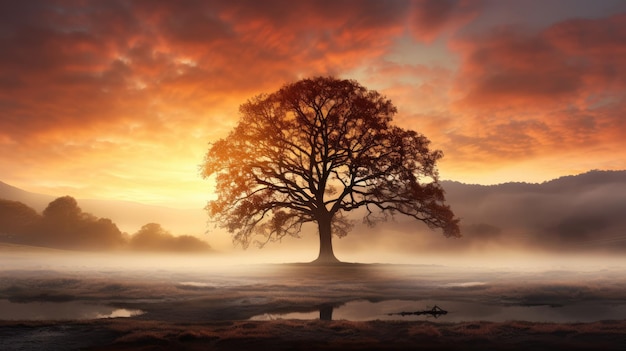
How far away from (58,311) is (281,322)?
10224mm

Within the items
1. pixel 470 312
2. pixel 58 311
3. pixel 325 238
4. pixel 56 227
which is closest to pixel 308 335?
pixel 470 312

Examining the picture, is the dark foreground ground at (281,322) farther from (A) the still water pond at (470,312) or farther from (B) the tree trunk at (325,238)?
(B) the tree trunk at (325,238)

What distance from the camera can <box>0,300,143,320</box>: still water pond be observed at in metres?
19.2

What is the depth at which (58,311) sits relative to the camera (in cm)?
2066

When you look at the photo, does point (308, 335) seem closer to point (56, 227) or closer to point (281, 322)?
point (281, 322)

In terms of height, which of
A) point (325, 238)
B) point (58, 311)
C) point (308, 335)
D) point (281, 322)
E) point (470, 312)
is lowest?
point (58, 311)

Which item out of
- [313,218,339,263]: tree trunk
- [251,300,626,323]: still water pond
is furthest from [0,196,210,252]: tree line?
[251,300,626,323]: still water pond

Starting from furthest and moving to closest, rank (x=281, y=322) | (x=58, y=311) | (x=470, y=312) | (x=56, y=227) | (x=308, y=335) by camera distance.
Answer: (x=56, y=227) → (x=58, y=311) → (x=470, y=312) → (x=281, y=322) → (x=308, y=335)

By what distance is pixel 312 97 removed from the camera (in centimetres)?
4450

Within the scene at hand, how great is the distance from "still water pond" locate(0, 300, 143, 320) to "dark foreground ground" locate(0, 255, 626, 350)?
0.75 metres

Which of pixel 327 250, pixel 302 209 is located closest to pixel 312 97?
pixel 302 209

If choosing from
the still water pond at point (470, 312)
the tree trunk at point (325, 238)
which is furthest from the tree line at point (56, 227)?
the still water pond at point (470, 312)

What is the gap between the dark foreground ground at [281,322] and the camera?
13773mm

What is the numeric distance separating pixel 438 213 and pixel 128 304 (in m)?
28.9
